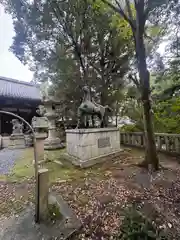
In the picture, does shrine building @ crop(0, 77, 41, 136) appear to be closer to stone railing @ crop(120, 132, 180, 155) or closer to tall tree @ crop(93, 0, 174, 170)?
stone railing @ crop(120, 132, 180, 155)

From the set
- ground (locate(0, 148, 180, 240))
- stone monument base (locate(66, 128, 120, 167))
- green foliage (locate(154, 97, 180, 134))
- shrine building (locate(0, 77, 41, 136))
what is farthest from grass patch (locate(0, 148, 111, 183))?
shrine building (locate(0, 77, 41, 136))

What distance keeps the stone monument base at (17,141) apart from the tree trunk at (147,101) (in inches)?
350

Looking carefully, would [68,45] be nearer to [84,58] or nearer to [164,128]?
[84,58]

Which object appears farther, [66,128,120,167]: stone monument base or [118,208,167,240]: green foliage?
[66,128,120,167]: stone monument base

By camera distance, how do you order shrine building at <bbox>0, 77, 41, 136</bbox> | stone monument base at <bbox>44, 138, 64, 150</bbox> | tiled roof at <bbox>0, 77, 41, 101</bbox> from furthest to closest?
1. tiled roof at <bbox>0, 77, 41, 101</bbox>
2. shrine building at <bbox>0, 77, 41, 136</bbox>
3. stone monument base at <bbox>44, 138, 64, 150</bbox>

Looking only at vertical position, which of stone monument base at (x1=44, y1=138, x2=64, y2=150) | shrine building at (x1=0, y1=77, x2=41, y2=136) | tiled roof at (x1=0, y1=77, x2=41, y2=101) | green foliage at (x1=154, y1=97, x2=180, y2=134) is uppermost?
tiled roof at (x1=0, y1=77, x2=41, y2=101)

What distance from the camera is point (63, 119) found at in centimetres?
1191

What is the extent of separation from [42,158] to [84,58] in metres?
6.34

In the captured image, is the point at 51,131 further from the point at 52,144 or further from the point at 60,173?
the point at 60,173

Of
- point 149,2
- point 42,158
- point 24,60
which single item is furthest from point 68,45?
point 42,158

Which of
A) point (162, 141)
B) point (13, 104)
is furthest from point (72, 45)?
point (13, 104)

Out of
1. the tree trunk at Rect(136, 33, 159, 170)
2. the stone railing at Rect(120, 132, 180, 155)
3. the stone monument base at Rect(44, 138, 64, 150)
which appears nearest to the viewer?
the tree trunk at Rect(136, 33, 159, 170)

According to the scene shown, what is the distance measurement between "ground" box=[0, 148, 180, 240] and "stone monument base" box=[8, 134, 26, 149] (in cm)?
622

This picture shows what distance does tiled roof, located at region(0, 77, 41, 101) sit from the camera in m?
13.2
